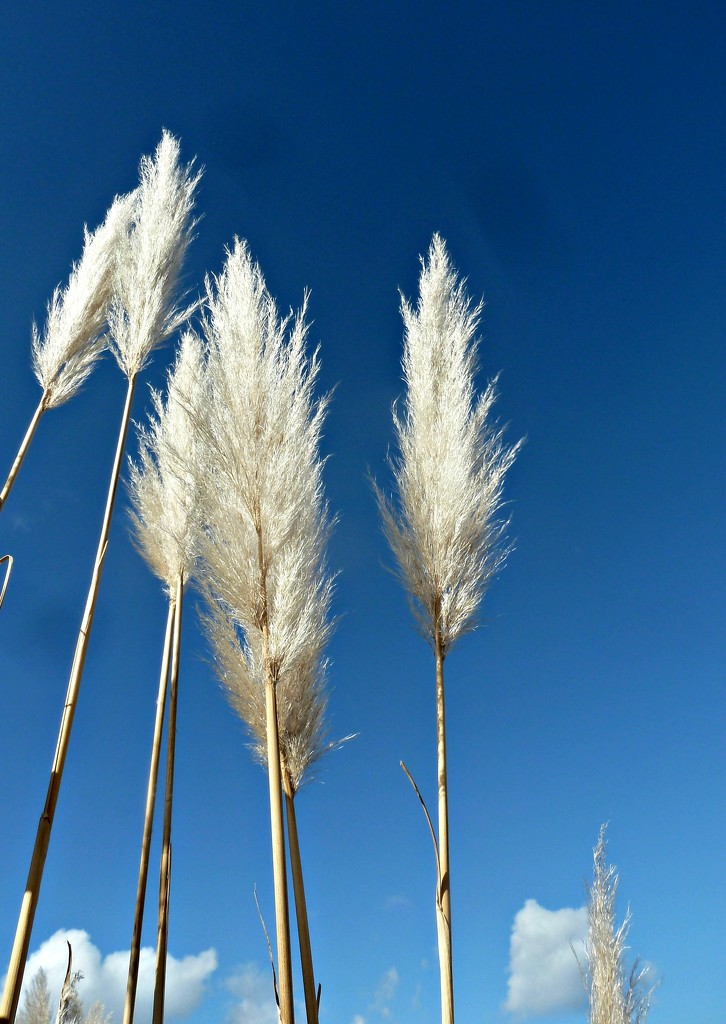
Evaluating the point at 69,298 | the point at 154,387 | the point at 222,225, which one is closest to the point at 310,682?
the point at 69,298

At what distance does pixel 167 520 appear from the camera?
3.88 meters

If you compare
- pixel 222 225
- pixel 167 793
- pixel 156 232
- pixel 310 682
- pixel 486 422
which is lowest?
pixel 167 793

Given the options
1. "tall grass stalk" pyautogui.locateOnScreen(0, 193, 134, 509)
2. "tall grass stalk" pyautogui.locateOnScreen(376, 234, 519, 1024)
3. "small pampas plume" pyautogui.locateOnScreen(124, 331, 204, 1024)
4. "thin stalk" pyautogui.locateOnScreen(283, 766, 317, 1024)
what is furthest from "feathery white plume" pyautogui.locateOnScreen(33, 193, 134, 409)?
"thin stalk" pyautogui.locateOnScreen(283, 766, 317, 1024)

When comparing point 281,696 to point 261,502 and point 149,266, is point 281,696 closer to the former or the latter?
point 261,502

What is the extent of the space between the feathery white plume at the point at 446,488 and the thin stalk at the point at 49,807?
1.00 metres

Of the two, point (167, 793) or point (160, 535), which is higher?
point (160, 535)

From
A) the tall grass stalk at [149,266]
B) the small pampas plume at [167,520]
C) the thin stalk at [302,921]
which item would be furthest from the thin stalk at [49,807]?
the thin stalk at [302,921]

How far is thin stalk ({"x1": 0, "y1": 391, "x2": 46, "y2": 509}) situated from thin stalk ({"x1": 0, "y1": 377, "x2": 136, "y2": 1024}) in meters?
0.27

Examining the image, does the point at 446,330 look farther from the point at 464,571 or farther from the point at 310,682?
the point at 310,682

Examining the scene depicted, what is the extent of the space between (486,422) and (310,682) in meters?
1.13

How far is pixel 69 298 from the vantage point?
10.2ft

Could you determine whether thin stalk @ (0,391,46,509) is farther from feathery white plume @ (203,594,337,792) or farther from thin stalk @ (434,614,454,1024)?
thin stalk @ (434,614,454,1024)

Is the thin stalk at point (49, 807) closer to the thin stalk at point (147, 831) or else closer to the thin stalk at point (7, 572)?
the thin stalk at point (7, 572)

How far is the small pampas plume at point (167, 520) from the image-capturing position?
10.5 feet
